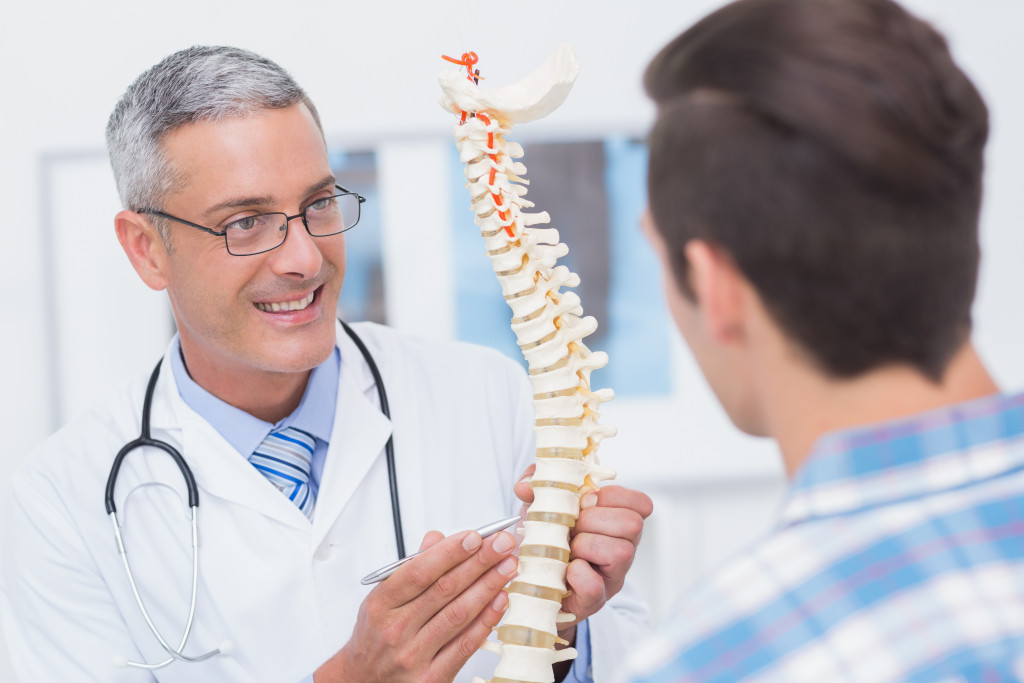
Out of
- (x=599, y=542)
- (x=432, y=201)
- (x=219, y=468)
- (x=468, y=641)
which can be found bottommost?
(x=468, y=641)

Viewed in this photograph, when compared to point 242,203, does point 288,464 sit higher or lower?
lower

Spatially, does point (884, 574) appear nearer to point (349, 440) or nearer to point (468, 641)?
point (468, 641)

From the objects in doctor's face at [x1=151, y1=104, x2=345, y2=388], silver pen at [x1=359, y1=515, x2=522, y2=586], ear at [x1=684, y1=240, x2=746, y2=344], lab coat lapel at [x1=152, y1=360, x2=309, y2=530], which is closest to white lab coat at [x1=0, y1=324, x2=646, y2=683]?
lab coat lapel at [x1=152, y1=360, x2=309, y2=530]

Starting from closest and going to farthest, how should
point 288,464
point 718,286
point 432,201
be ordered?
point 718,286, point 288,464, point 432,201

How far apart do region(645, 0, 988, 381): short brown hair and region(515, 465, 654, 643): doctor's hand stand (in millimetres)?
406

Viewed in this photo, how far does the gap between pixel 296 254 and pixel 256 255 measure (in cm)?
5

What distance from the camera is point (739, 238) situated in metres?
0.62

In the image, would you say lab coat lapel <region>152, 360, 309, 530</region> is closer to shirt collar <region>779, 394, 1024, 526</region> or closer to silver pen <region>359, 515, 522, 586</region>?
silver pen <region>359, 515, 522, 586</region>

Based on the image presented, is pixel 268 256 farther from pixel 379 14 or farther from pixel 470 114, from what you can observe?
pixel 379 14

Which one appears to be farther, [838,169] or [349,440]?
[349,440]

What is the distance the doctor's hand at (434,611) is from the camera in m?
0.96

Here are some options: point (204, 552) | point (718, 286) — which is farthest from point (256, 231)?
point (718, 286)

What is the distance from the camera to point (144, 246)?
4.28ft

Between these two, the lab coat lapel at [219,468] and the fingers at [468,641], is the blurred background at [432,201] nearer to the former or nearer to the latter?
the lab coat lapel at [219,468]
